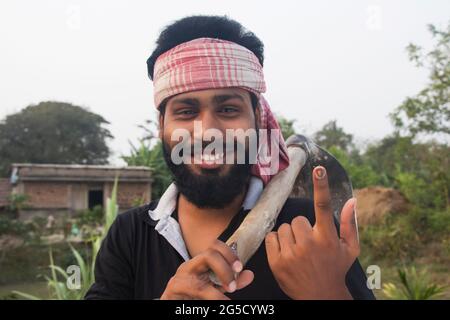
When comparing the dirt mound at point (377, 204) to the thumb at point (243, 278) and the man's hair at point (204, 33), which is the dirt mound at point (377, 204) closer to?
the man's hair at point (204, 33)

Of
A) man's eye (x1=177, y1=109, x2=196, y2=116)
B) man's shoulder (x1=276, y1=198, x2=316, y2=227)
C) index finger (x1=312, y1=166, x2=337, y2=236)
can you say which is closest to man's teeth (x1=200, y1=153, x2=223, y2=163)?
man's eye (x1=177, y1=109, x2=196, y2=116)

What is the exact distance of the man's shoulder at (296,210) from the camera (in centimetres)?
133

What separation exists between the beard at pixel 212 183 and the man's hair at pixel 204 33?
0.27m

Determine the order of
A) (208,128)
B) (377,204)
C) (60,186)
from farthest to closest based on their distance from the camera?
(377,204)
(60,186)
(208,128)

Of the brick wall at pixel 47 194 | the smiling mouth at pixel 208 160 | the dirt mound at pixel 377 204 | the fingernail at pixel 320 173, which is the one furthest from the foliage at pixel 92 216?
the fingernail at pixel 320 173

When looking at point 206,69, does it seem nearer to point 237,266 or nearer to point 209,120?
point 209,120

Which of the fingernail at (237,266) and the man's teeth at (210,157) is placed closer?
the fingernail at (237,266)

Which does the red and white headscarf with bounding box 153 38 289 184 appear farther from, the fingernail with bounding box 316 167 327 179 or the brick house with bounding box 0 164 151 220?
the brick house with bounding box 0 164 151 220

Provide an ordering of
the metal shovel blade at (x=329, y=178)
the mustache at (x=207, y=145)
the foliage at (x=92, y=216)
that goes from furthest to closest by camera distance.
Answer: the foliage at (x=92, y=216), the metal shovel blade at (x=329, y=178), the mustache at (x=207, y=145)

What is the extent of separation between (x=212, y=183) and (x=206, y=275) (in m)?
0.31

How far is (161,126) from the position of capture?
4.37ft

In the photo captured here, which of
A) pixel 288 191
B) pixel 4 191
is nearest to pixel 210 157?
pixel 288 191

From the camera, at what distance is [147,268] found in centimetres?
129
